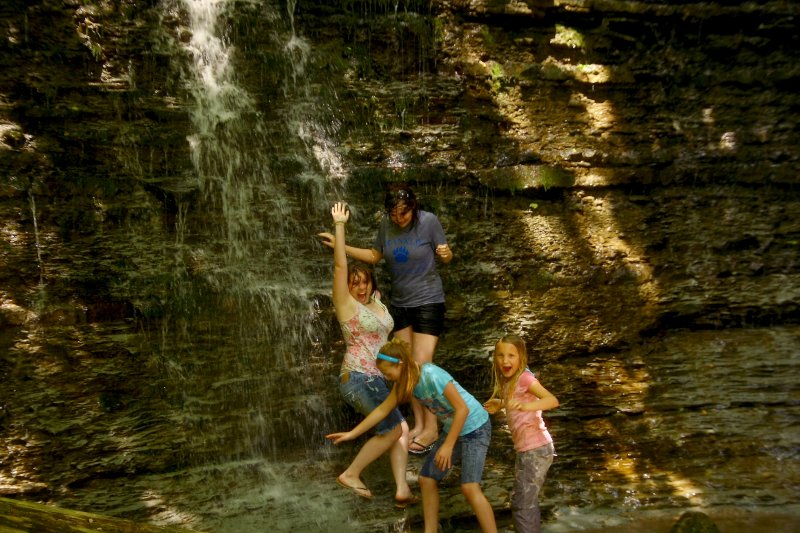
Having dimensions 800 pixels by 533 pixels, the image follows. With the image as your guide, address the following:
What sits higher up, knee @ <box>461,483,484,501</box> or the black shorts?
the black shorts

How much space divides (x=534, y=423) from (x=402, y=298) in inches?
→ 60.0

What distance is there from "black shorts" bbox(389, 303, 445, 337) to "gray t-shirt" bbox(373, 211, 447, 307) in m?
0.04

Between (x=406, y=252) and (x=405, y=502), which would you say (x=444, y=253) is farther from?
(x=405, y=502)

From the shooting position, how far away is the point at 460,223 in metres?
6.86

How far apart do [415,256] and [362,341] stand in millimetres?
805

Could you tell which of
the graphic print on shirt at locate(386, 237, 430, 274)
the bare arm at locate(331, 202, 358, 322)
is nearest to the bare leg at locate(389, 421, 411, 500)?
the bare arm at locate(331, 202, 358, 322)

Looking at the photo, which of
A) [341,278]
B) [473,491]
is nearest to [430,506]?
[473,491]

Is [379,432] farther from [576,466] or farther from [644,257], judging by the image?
[644,257]

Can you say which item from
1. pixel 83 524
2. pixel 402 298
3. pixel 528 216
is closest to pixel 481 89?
pixel 528 216

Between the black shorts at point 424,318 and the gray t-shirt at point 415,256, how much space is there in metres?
0.04

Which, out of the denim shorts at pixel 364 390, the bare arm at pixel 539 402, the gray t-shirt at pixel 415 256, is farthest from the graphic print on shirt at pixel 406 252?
the bare arm at pixel 539 402

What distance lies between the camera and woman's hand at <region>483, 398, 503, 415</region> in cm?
427

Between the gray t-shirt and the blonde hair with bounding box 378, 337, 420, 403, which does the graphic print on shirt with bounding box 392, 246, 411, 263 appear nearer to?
the gray t-shirt

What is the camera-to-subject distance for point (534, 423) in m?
4.18
